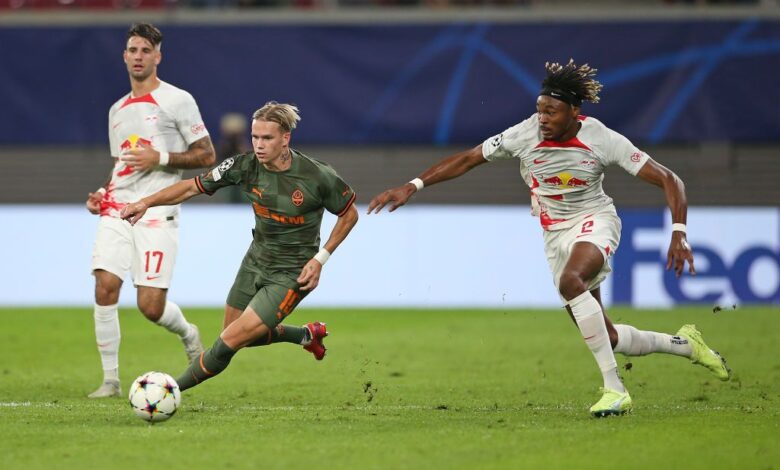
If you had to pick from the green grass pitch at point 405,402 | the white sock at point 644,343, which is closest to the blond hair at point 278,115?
the green grass pitch at point 405,402

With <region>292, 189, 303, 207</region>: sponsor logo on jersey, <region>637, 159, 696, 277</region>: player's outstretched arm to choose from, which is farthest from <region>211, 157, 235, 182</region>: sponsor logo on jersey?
<region>637, 159, 696, 277</region>: player's outstretched arm

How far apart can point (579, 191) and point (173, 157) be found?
2.87 m

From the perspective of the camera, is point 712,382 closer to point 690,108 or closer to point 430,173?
point 430,173

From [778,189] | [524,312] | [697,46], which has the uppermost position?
[697,46]

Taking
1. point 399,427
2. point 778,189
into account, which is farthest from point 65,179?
point 399,427

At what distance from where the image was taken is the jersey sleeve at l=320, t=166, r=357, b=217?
8156mm

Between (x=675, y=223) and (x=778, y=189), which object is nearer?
(x=675, y=223)

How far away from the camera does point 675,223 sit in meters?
7.83

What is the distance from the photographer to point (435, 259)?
1619 centimetres

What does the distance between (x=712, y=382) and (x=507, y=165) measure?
10136 millimetres

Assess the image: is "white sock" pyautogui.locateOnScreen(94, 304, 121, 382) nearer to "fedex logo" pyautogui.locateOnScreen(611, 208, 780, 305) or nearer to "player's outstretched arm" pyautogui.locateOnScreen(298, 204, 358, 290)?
"player's outstretched arm" pyautogui.locateOnScreen(298, 204, 358, 290)

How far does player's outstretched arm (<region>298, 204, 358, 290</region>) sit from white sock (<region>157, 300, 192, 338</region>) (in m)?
1.72

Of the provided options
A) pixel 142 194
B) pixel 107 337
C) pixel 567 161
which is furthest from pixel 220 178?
pixel 567 161

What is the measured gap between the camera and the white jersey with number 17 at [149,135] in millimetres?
9336
